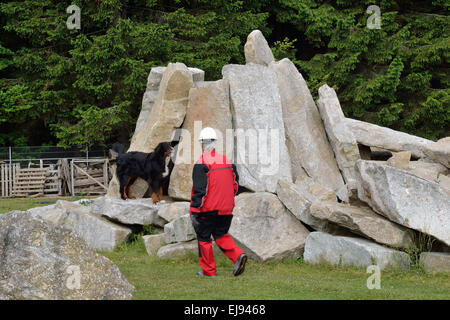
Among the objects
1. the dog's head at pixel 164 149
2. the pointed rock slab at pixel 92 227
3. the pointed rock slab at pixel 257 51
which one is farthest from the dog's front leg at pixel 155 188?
the pointed rock slab at pixel 257 51

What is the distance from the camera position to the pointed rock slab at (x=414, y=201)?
345 inches

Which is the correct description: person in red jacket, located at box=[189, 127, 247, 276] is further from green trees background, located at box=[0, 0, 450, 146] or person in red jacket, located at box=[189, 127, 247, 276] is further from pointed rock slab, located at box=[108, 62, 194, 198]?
green trees background, located at box=[0, 0, 450, 146]

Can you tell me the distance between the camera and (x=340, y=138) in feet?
43.0

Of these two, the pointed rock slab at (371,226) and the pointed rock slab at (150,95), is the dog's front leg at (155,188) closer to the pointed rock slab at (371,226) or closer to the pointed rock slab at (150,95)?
the pointed rock slab at (150,95)

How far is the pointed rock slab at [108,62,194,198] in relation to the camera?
13.5 metres

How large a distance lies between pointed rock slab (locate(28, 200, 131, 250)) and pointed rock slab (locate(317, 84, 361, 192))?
16.5ft

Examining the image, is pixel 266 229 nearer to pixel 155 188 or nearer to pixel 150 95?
pixel 155 188

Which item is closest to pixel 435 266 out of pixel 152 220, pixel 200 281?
pixel 200 281

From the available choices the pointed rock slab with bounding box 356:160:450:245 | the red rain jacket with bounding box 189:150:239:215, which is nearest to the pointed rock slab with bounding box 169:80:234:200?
the red rain jacket with bounding box 189:150:239:215

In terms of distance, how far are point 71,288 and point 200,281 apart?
201 cm

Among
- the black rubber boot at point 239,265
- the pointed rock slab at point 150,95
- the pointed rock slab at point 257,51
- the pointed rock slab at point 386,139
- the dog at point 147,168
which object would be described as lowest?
the black rubber boot at point 239,265

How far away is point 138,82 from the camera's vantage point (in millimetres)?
22812

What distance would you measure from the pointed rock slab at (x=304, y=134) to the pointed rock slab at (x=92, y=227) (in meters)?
4.27

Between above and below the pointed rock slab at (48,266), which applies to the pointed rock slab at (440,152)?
above
